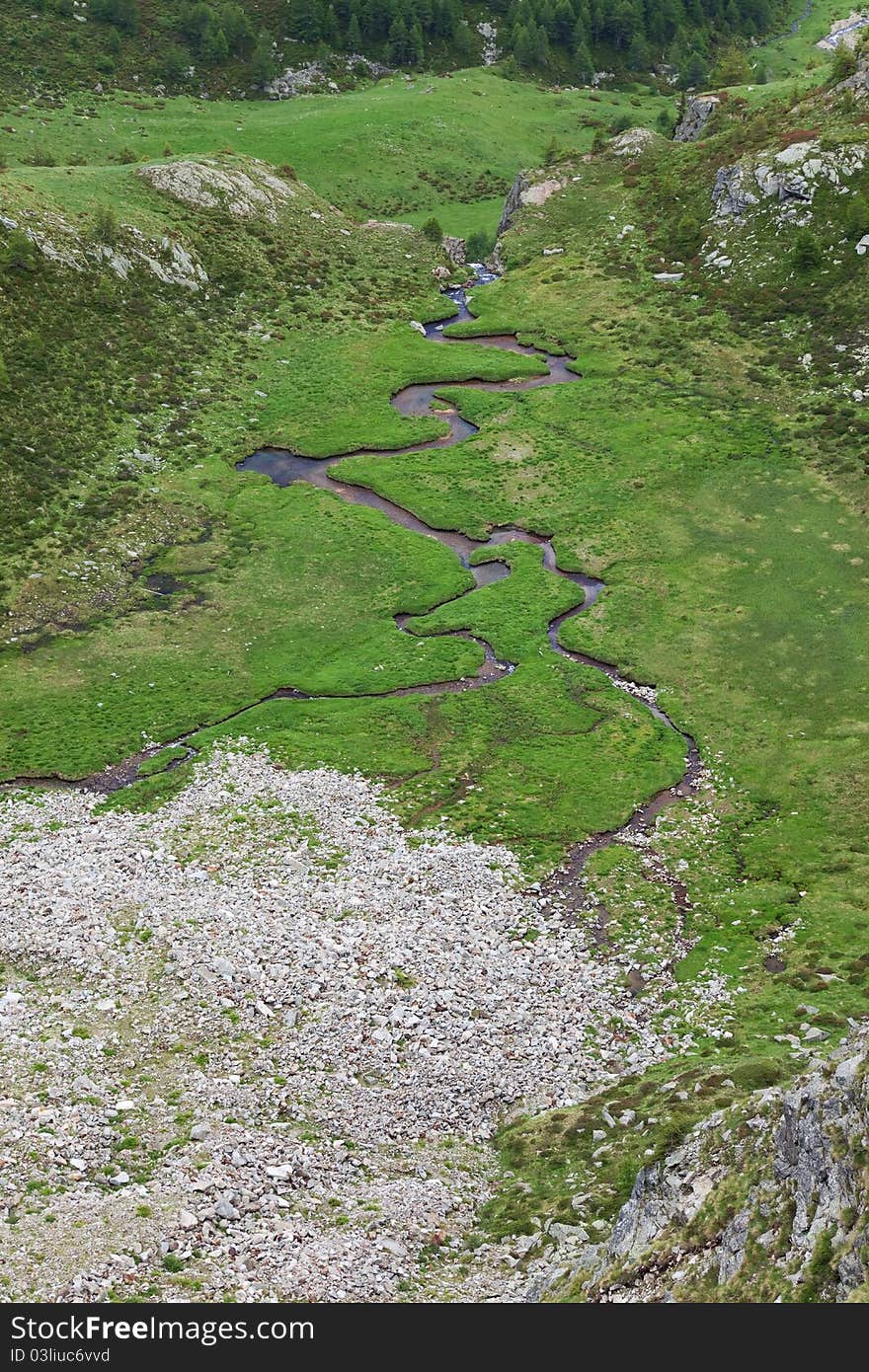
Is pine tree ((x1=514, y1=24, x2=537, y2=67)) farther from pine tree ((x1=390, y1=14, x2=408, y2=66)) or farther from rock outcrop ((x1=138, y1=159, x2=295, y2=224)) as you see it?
rock outcrop ((x1=138, y1=159, x2=295, y2=224))

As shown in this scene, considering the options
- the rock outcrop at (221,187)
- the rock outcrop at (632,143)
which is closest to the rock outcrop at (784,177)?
the rock outcrop at (632,143)

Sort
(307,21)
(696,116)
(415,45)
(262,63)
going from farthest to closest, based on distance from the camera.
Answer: (415,45) < (307,21) < (262,63) < (696,116)

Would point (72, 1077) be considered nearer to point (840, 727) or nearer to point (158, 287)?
point (840, 727)

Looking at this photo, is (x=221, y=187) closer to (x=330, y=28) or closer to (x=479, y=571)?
(x=479, y=571)

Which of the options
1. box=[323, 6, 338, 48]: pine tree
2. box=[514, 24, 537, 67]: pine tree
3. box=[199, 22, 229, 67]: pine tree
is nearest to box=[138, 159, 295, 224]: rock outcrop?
box=[199, 22, 229, 67]: pine tree

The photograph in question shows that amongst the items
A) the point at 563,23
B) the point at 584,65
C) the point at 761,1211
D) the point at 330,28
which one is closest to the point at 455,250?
the point at 330,28
